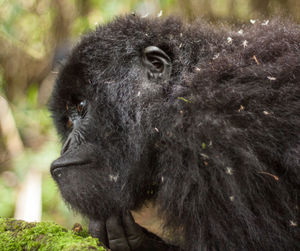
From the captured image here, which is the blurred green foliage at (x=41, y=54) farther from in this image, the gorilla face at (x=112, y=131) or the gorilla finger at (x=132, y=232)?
the gorilla finger at (x=132, y=232)

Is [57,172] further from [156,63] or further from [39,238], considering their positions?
[156,63]

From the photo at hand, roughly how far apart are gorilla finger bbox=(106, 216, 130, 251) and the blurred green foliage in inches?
137

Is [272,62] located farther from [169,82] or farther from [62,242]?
[62,242]

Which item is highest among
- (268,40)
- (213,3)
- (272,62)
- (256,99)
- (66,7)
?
(66,7)

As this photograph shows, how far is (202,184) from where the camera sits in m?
1.86

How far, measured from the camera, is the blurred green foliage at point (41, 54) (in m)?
5.88

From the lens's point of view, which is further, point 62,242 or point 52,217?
point 52,217

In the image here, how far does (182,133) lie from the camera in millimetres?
1959

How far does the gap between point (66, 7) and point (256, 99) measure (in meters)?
5.87

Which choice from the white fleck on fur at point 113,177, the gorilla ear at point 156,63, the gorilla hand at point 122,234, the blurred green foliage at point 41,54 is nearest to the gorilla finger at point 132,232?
the gorilla hand at point 122,234

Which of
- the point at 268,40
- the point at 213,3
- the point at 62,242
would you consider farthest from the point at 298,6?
the point at 62,242

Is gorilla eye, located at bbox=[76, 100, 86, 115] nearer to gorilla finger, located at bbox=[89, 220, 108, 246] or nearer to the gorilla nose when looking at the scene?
the gorilla nose

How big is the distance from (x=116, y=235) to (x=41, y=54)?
5650mm

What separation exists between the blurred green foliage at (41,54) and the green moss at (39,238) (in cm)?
407
